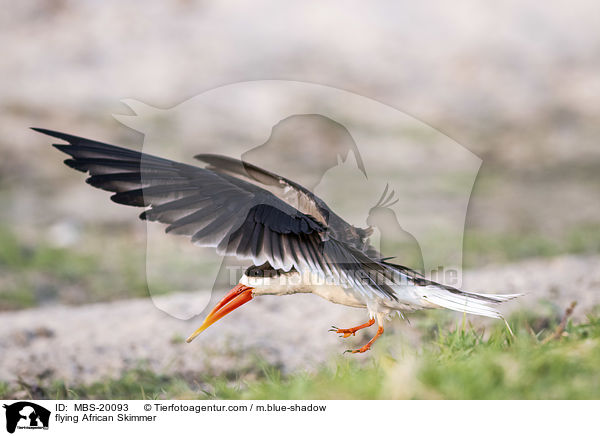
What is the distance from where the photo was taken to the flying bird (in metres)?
1.91

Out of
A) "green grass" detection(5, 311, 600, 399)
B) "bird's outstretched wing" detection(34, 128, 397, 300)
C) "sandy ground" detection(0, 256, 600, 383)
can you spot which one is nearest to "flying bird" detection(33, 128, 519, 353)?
"bird's outstretched wing" detection(34, 128, 397, 300)

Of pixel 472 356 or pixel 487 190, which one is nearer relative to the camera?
pixel 472 356

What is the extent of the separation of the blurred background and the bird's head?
1.35m

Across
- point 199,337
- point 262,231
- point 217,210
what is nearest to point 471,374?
point 262,231

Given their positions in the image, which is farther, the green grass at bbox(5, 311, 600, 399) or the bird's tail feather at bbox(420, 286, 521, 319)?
the bird's tail feather at bbox(420, 286, 521, 319)

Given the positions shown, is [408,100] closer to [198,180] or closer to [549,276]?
[549,276]

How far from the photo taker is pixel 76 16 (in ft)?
19.4

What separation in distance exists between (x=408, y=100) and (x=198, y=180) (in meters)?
4.24

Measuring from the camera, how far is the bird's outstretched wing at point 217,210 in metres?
1.90

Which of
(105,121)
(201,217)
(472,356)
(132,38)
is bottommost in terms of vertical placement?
(472,356)

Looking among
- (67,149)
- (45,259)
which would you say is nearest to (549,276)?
(67,149)
